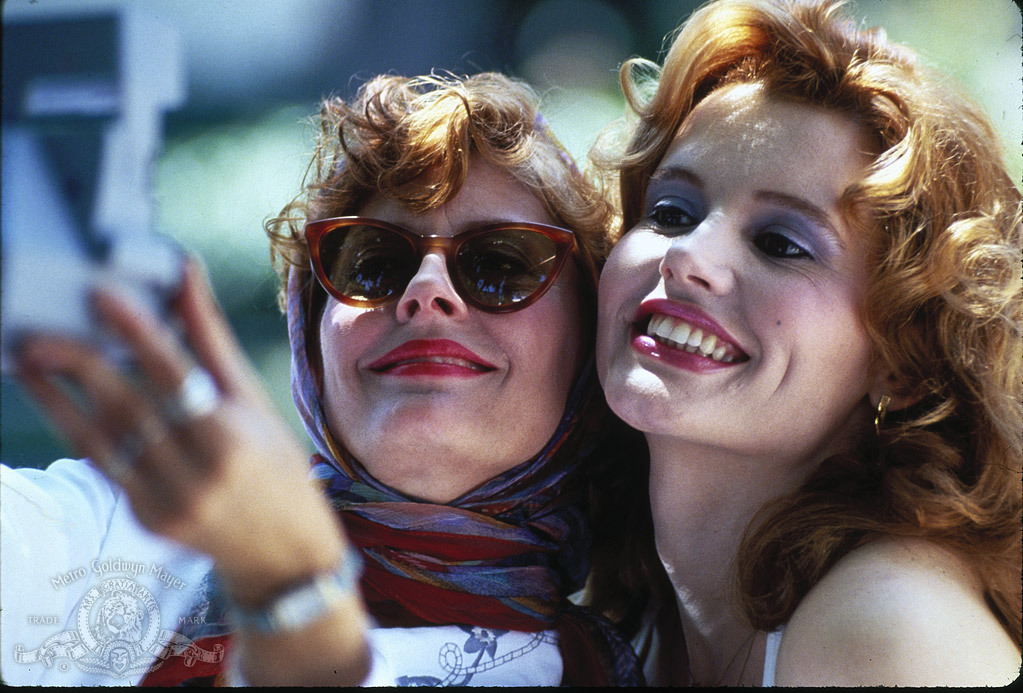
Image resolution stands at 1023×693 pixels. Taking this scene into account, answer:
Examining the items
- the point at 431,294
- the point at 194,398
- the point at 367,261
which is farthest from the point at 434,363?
the point at 194,398

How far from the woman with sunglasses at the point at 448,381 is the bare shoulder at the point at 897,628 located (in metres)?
0.51

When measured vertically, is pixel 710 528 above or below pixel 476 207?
below

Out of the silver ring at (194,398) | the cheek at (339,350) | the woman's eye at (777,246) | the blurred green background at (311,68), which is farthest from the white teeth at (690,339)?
the silver ring at (194,398)

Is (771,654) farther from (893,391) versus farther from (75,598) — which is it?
(75,598)

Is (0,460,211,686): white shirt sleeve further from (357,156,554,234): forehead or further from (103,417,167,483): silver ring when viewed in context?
(357,156,554,234): forehead

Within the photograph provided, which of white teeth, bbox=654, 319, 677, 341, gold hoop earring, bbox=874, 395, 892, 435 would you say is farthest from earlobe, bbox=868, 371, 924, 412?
white teeth, bbox=654, 319, 677, 341

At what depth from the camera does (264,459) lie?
995mm

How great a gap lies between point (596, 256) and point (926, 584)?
0.93 meters

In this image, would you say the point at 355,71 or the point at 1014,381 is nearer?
the point at 1014,381

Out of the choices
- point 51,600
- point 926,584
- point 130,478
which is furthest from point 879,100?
point 51,600

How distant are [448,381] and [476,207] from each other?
14.0 inches

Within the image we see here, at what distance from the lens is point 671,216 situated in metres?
1.82

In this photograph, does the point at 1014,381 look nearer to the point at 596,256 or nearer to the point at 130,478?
the point at 596,256

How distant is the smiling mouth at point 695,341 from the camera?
1.66 metres
